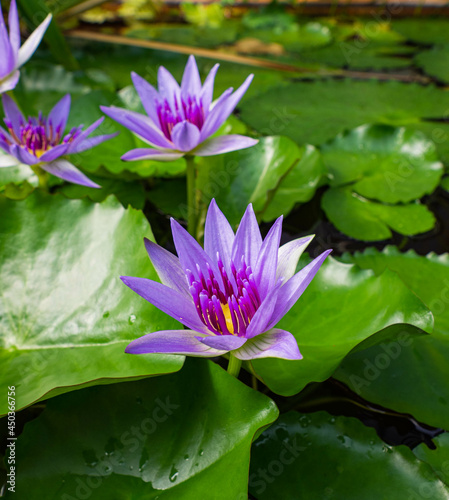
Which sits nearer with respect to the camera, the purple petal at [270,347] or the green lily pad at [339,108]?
the purple petal at [270,347]

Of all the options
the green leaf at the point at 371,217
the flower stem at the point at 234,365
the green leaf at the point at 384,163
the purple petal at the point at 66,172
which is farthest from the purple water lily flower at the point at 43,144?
the green leaf at the point at 384,163

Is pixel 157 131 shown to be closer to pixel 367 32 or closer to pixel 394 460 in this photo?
pixel 394 460

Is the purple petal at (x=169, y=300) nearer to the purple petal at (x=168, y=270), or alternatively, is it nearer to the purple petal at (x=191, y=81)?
the purple petal at (x=168, y=270)

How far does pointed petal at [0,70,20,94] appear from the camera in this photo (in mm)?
1315

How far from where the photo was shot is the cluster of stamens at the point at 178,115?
1.30m

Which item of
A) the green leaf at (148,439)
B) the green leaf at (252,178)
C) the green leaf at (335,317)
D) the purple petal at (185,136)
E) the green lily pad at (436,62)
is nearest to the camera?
the green leaf at (148,439)

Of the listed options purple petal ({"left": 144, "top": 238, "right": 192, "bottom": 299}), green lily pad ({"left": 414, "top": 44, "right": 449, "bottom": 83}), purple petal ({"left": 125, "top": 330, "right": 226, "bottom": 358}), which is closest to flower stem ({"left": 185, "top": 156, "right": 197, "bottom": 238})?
purple petal ({"left": 144, "top": 238, "right": 192, "bottom": 299})

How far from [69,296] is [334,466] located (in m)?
0.75

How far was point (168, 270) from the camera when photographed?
0.87 m

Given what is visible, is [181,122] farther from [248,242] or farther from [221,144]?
[248,242]

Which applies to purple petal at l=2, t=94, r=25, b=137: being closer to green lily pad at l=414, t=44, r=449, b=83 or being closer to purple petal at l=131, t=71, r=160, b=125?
purple petal at l=131, t=71, r=160, b=125

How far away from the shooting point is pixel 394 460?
3.16 feet

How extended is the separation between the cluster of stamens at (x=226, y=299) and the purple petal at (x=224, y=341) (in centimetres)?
5

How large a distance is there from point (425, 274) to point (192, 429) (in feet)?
3.01
